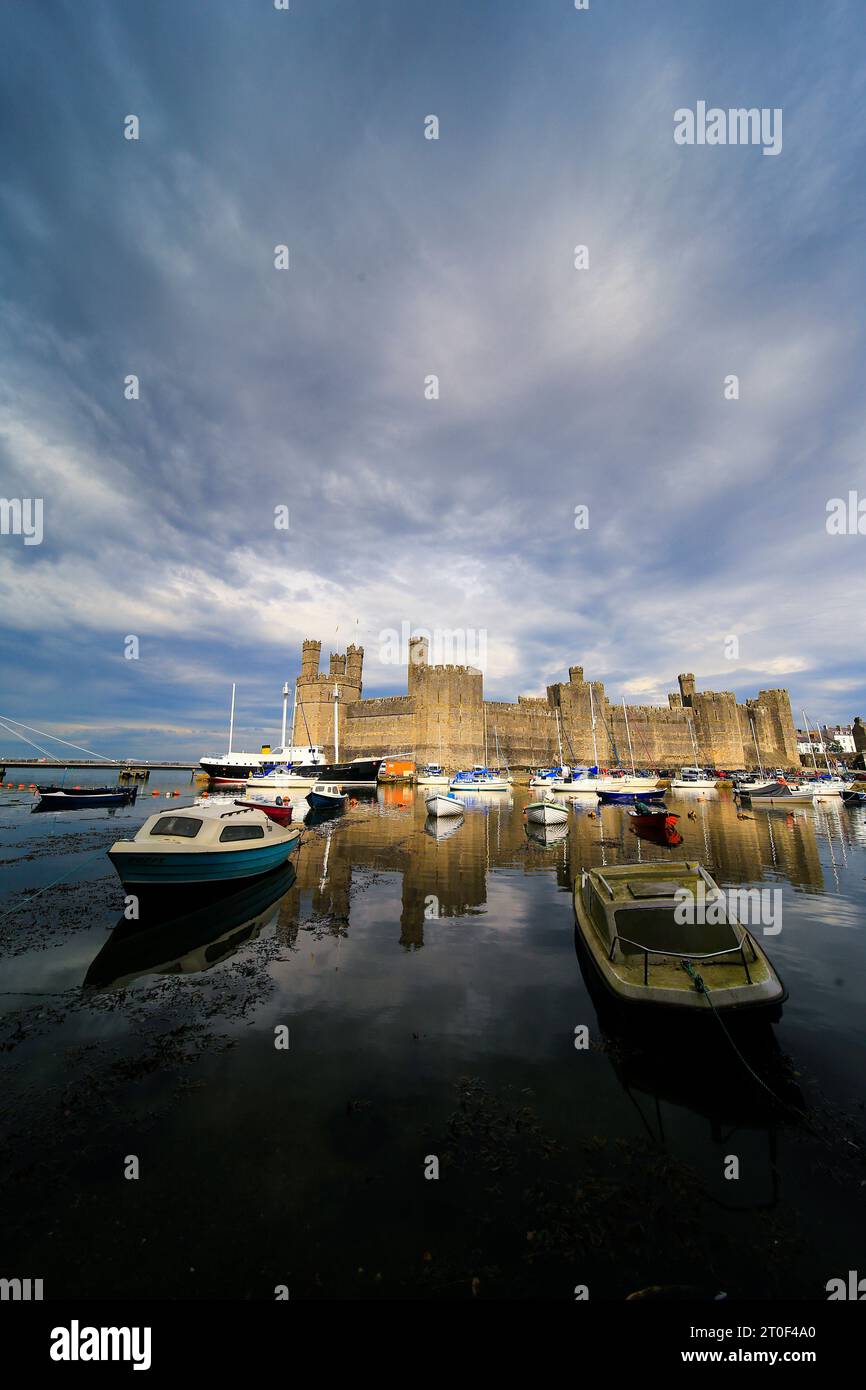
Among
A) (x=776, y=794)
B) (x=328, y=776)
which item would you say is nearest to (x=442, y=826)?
(x=328, y=776)

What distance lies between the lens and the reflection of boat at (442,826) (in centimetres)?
2283

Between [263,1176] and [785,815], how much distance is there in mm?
38326

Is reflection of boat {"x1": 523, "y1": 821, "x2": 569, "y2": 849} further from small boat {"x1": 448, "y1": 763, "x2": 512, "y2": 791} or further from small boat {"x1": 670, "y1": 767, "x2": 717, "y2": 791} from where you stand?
small boat {"x1": 670, "y1": 767, "x2": 717, "y2": 791}

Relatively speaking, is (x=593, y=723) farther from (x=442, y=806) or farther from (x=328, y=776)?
(x=442, y=806)

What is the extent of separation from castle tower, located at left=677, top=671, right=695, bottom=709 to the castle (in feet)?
0.55

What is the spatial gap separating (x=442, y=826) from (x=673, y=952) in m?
20.3

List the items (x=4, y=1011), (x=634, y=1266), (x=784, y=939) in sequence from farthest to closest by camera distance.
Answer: (x=784, y=939) < (x=4, y=1011) < (x=634, y=1266)

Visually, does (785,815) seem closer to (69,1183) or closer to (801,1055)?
(801,1055)

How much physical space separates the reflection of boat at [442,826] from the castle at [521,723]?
38558 mm

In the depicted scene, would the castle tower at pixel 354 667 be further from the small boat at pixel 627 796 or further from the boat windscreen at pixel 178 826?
the boat windscreen at pixel 178 826

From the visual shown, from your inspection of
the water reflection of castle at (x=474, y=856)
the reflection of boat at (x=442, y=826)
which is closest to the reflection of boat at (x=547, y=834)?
the water reflection of castle at (x=474, y=856)
